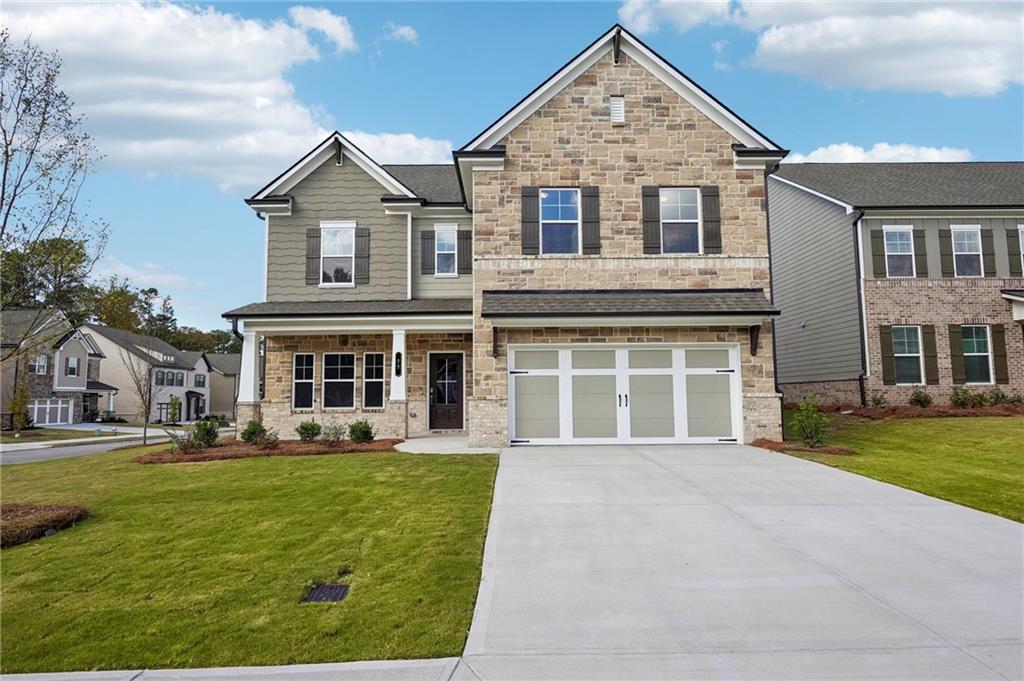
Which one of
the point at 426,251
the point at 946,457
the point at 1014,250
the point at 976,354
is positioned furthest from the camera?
the point at 1014,250

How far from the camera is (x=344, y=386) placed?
1800 cm

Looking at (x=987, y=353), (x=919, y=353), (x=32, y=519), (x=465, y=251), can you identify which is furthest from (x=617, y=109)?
(x=987, y=353)

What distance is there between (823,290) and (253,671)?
2341 cm

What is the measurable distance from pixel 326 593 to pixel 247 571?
1.11 m

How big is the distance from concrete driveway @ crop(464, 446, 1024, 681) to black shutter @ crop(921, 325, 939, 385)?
13336mm

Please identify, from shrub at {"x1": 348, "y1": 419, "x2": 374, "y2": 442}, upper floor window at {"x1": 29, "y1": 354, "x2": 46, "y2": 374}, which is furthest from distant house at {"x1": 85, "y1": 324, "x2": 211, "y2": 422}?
shrub at {"x1": 348, "y1": 419, "x2": 374, "y2": 442}

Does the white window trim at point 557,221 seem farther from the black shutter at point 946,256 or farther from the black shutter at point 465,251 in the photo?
the black shutter at point 946,256

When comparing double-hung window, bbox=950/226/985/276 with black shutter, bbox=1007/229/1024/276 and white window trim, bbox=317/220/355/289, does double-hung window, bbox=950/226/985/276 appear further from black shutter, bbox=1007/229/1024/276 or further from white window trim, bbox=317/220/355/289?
white window trim, bbox=317/220/355/289

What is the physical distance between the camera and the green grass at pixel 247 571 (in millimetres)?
4637

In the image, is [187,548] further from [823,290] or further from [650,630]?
[823,290]

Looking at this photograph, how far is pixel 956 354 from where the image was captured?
20.5 meters

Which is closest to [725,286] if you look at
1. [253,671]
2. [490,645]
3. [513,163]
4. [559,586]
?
[513,163]

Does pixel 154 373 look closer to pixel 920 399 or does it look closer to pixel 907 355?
pixel 907 355

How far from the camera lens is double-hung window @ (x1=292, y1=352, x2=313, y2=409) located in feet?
58.9
